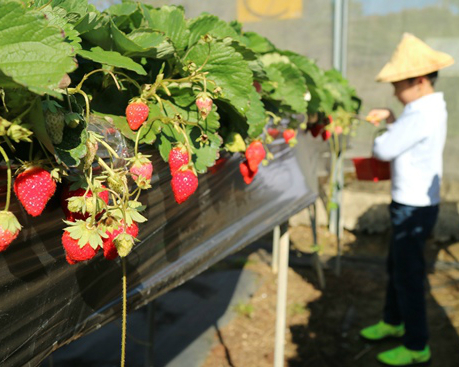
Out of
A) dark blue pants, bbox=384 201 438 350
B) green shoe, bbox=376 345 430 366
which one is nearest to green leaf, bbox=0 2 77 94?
dark blue pants, bbox=384 201 438 350

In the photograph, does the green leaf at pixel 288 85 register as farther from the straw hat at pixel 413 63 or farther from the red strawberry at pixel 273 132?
the straw hat at pixel 413 63

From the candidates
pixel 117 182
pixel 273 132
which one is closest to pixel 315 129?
pixel 273 132

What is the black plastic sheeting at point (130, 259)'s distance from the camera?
851 millimetres

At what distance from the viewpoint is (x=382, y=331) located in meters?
3.09

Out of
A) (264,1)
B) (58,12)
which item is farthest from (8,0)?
(264,1)

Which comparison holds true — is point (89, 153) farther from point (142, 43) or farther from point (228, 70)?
point (228, 70)

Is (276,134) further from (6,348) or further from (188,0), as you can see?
(188,0)

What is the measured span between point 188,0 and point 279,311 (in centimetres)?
363

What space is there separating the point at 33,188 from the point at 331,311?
3.11 m

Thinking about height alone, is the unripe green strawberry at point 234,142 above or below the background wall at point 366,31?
above

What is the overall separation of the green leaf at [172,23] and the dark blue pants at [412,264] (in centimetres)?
186

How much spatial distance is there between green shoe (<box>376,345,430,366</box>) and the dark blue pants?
0.03m

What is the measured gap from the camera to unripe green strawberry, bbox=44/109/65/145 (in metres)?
0.66

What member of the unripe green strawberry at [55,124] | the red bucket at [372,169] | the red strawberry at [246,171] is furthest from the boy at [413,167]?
the unripe green strawberry at [55,124]
